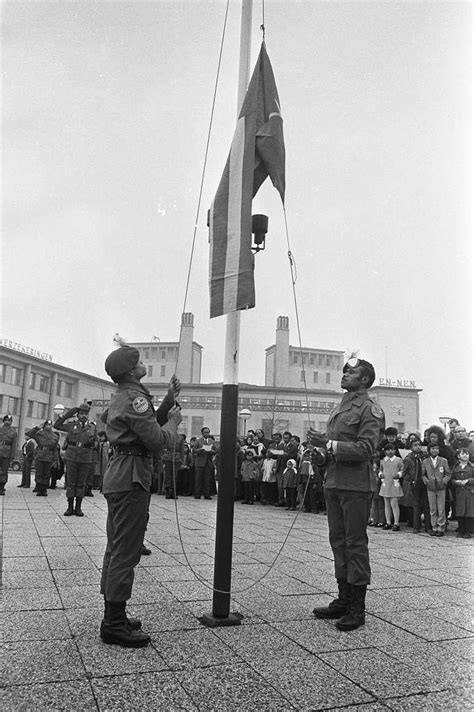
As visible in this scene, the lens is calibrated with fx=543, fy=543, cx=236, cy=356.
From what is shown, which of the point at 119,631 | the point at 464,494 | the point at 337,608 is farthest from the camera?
the point at 464,494

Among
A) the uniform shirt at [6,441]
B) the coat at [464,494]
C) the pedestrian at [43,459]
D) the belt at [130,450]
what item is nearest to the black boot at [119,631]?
the belt at [130,450]

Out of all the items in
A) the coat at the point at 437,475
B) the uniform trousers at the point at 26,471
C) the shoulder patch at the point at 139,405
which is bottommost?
the uniform trousers at the point at 26,471

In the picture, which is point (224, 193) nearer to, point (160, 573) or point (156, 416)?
point (156, 416)

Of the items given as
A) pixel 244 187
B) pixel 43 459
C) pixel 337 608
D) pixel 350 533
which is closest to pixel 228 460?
pixel 350 533

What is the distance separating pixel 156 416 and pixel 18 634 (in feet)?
5.71

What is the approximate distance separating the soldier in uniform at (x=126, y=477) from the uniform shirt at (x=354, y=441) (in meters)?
1.42

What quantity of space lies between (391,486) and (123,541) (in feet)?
24.5

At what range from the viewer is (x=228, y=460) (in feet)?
14.6

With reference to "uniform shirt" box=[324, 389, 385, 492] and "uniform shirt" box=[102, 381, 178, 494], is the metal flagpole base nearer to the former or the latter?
"uniform shirt" box=[102, 381, 178, 494]

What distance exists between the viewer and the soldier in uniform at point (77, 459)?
32.7 ft

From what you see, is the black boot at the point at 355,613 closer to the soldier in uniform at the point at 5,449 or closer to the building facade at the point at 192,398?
the soldier in uniform at the point at 5,449

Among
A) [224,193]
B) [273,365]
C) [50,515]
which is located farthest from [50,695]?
[273,365]

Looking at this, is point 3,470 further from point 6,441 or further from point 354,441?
point 354,441

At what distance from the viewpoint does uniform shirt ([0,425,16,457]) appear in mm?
13915
